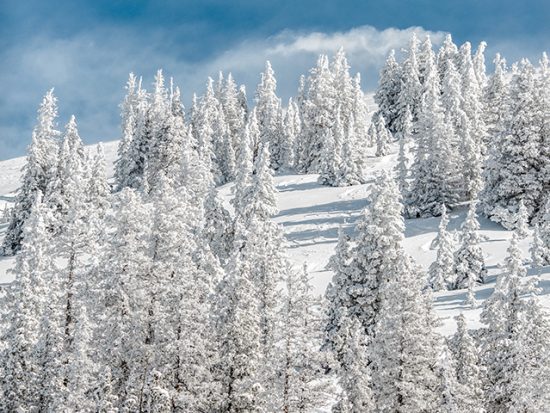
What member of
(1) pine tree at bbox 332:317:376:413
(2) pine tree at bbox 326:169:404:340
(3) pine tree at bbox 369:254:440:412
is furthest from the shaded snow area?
(1) pine tree at bbox 332:317:376:413

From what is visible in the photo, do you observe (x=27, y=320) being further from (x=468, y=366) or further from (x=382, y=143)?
(x=382, y=143)

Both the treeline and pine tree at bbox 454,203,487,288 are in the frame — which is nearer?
the treeline

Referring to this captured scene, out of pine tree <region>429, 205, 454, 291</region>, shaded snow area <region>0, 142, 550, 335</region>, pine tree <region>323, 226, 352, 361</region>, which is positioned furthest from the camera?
pine tree <region>429, 205, 454, 291</region>

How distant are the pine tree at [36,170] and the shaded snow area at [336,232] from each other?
288cm

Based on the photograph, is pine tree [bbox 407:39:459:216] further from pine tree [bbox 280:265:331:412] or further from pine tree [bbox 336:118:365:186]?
pine tree [bbox 280:265:331:412]

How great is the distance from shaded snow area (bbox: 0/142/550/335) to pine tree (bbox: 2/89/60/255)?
2.88 metres

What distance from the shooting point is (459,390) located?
2528 cm

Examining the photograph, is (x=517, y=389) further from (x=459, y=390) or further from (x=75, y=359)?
(x=75, y=359)

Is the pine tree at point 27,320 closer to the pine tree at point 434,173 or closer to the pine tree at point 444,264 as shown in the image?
the pine tree at point 444,264

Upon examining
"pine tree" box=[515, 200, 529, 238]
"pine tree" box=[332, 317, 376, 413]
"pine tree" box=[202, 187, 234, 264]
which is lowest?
"pine tree" box=[332, 317, 376, 413]

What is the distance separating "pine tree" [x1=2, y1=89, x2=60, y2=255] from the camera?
237 ft

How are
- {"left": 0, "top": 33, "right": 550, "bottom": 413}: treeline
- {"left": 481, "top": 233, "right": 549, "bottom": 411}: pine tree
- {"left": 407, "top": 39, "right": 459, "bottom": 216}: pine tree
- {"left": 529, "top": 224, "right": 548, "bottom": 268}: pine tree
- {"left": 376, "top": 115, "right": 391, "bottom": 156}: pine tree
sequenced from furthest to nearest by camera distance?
{"left": 376, "top": 115, "right": 391, "bottom": 156}: pine tree < {"left": 407, "top": 39, "right": 459, "bottom": 216}: pine tree < {"left": 529, "top": 224, "right": 548, "bottom": 268}: pine tree < {"left": 0, "top": 33, "right": 550, "bottom": 413}: treeline < {"left": 481, "top": 233, "right": 549, "bottom": 411}: pine tree

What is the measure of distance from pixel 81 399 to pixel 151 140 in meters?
63.1

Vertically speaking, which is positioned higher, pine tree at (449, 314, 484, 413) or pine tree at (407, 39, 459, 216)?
pine tree at (407, 39, 459, 216)
